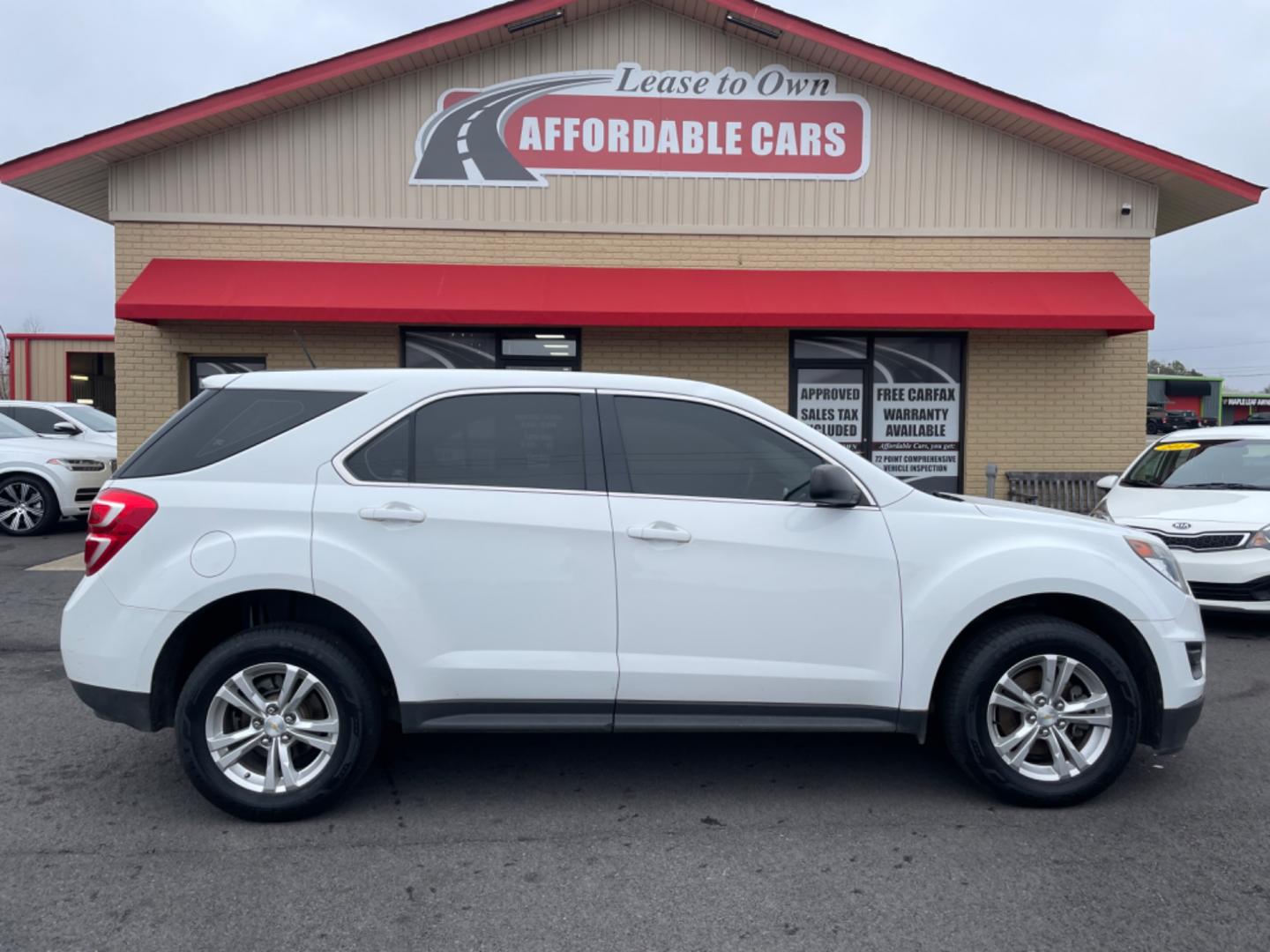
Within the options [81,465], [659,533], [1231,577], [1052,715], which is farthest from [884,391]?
[81,465]

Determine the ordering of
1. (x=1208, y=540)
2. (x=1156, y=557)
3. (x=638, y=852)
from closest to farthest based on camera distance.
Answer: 1. (x=638, y=852)
2. (x=1156, y=557)
3. (x=1208, y=540)

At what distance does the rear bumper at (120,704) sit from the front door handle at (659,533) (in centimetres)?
204

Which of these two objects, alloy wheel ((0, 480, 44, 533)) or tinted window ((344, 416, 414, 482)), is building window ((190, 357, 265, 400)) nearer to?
alloy wheel ((0, 480, 44, 533))

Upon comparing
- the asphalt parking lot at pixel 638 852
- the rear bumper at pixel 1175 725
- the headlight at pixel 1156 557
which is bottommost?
the asphalt parking lot at pixel 638 852

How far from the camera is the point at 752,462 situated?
402cm

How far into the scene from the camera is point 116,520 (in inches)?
148

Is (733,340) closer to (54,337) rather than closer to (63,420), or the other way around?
(63,420)

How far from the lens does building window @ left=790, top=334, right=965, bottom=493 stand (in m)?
11.8

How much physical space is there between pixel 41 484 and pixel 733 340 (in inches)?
345

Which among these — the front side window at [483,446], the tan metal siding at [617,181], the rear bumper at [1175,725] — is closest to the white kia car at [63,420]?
the tan metal siding at [617,181]

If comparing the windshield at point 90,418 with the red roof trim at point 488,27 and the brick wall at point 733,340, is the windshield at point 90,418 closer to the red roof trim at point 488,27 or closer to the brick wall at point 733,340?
the brick wall at point 733,340

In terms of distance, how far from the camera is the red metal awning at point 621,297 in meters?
10.4

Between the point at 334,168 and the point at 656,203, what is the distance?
389cm

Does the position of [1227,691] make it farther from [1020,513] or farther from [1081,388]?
[1081,388]
